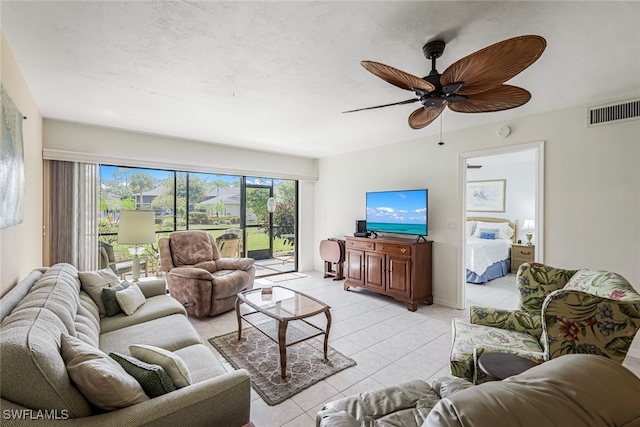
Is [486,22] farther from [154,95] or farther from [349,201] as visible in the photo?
[349,201]

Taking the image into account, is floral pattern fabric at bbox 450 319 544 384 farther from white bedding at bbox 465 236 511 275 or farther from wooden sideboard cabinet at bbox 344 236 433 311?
white bedding at bbox 465 236 511 275

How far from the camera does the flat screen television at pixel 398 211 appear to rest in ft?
13.3

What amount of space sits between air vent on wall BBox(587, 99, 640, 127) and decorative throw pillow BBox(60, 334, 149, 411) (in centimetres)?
417

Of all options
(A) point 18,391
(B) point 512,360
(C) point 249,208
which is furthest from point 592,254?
(C) point 249,208

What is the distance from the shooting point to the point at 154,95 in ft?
8.86

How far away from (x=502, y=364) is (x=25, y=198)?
366cm

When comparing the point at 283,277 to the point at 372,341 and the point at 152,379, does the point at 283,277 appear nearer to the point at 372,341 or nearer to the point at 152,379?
the point at 372,341

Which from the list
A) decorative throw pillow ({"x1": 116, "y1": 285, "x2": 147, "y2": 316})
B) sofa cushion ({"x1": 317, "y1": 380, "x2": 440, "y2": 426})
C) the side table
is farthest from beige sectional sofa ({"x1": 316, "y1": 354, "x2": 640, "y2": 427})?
decorative throw pillow ({"x1": 116, "y1": 285, "x2": 147, "y2": 316})

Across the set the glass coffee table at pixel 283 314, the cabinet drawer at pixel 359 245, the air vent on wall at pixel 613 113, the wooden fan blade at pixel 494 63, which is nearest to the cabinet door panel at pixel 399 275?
the cabinet drawer at pixel 359 245

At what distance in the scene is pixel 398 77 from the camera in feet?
5.33

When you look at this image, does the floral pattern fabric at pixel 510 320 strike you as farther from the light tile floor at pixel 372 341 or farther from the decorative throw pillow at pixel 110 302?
the decorative throw pillow at pixel 110 302

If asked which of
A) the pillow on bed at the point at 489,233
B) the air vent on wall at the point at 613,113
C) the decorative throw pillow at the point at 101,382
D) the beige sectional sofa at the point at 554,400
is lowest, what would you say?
the decorative throw pillow at the point at 101,382

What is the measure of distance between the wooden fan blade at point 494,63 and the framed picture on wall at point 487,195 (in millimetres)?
5711

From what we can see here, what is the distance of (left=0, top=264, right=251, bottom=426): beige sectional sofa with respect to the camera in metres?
0.91
